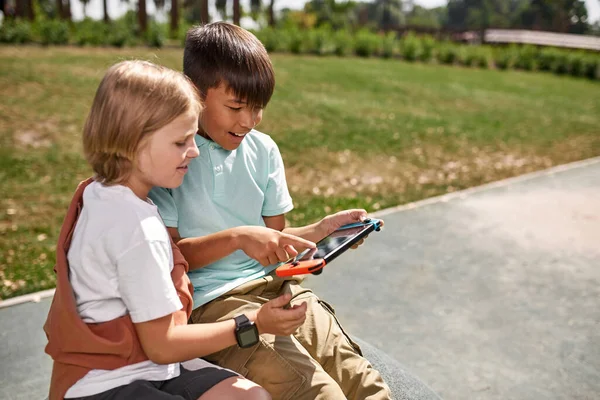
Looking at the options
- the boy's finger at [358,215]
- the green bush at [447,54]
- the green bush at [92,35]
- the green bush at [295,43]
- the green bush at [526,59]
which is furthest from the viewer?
the green bush at [526,59]

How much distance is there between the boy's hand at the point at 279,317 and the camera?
71.0 inches

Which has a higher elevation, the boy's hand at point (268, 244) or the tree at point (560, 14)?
the tree at point (560, 14)

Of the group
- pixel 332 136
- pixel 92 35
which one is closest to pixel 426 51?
Result: pixel 92 35

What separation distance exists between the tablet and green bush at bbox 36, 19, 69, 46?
12768 mm

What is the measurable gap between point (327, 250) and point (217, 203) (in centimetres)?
51

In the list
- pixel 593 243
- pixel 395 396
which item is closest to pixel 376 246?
pixel 593 243

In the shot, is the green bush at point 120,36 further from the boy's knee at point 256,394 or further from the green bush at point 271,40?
the boy's knee at point 256,394

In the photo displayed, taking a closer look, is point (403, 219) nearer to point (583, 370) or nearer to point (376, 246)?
point (376, 246)

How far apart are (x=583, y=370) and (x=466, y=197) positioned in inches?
129

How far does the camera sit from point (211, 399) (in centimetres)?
179

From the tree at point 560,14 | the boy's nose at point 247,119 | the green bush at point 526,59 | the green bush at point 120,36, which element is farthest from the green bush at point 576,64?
the tree at point 560,14

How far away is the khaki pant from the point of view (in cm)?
203

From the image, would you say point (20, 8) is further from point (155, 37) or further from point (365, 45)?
point (365, 45)

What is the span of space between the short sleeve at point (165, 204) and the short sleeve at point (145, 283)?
1.55 feet
